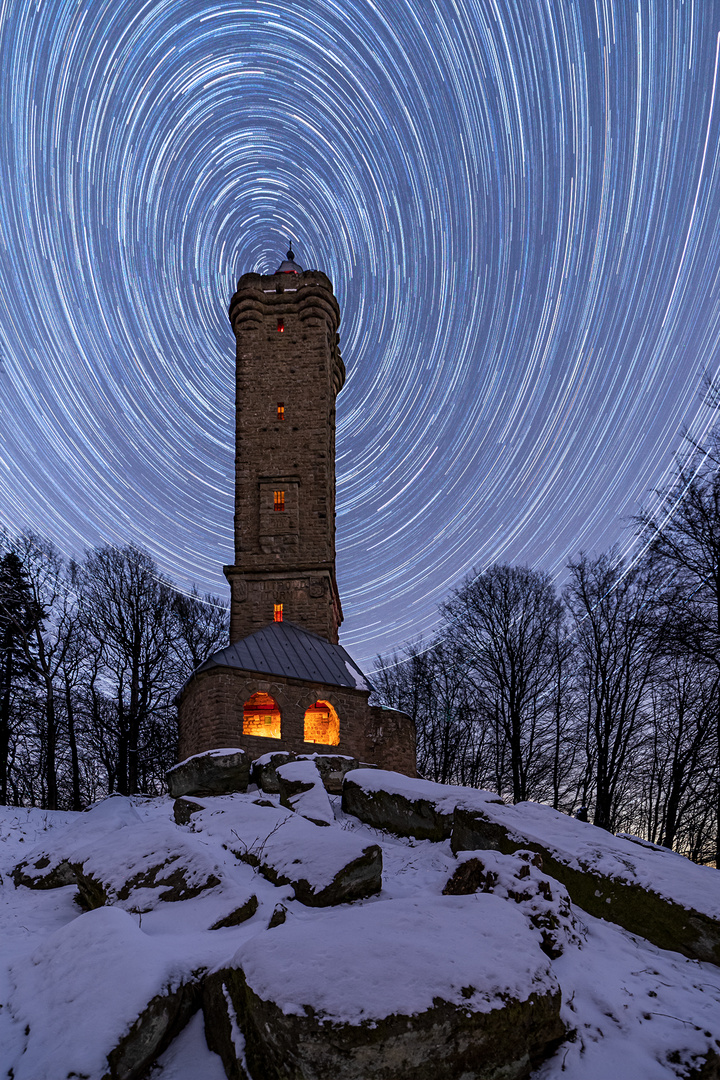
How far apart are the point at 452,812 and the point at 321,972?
18.5 feet

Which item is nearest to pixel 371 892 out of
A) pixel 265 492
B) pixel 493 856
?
pixel 493 856

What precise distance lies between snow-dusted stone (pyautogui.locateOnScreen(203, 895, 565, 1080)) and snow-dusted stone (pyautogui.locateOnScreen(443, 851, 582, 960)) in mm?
934

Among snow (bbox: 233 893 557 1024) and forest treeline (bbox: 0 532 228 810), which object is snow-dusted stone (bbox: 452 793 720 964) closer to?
snow (bbox: 233 893 557 1024)

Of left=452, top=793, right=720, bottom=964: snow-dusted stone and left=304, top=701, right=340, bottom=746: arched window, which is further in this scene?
left=304, top=701, right=340, bottom=746: arched window

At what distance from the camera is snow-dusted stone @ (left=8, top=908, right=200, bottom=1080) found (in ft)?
11.4

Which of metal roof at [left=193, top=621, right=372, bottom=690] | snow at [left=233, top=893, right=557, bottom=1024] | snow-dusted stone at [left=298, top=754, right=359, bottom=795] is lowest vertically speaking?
snow-dusted stone at [left=298, top=754, right=359, bottom=795]

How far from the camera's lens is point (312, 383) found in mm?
28578

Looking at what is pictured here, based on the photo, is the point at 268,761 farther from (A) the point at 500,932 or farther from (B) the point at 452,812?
(A) the point at 500,932

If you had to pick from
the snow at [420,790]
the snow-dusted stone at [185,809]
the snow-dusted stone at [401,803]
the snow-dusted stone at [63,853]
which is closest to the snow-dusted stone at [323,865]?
the snow-dusted stone at [63,853]

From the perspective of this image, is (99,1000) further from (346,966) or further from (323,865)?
(323,865)

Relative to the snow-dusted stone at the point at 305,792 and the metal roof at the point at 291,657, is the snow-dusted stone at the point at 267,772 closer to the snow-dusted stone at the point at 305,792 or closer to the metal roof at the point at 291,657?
the snow-dusted stone at the point at 305,792

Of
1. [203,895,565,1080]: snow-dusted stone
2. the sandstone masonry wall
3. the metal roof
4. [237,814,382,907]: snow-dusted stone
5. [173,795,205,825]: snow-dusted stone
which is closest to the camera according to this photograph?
[203,895,565,1080]: snow-dusted stone

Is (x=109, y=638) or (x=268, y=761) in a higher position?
(x=109, y=638)

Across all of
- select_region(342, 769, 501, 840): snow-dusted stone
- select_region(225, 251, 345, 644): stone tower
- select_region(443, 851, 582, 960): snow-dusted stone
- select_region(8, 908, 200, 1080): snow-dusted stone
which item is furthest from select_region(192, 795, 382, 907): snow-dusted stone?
select_region(225, 251, 345, 644): stone tower
